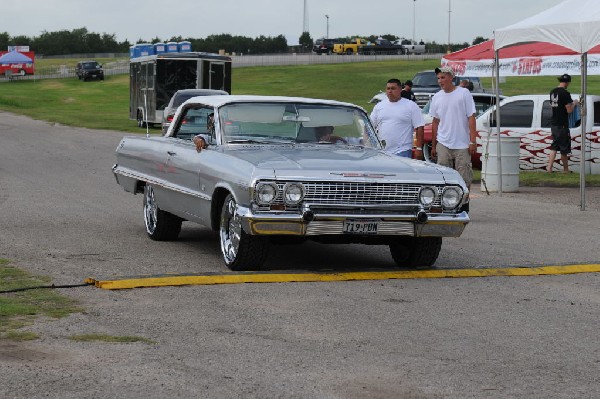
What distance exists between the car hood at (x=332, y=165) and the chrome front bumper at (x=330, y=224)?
297 mm

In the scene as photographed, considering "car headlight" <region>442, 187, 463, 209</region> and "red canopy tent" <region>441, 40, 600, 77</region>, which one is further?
"red canopy tent" <region>441, 40, 600, 77</region>

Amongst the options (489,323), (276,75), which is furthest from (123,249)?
(276,75)

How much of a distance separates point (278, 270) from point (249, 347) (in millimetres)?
3115

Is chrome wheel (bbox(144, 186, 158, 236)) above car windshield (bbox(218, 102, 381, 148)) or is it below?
below

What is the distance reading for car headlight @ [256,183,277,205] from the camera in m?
9.67

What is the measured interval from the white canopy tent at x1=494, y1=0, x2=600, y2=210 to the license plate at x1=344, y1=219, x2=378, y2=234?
755cm

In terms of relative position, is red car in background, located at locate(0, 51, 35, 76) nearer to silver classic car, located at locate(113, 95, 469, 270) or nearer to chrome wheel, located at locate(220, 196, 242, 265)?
silver classic car, located at locate(113, 95, 469, 270)

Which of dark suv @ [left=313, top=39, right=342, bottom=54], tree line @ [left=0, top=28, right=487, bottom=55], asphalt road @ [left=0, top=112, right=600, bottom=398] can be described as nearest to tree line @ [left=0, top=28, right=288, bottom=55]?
tree line @ [left=0, top=28, right=487, bottom=55]

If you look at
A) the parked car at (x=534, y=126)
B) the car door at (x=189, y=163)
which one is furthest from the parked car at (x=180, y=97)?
the car door at (x=189, y=163)

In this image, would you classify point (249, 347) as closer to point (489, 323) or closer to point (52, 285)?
point (489, 323)

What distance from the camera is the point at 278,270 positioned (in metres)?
10.3

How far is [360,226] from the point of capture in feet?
32.2

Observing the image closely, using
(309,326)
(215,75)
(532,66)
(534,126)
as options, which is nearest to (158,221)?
(309,326)

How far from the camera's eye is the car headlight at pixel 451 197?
399 inches
